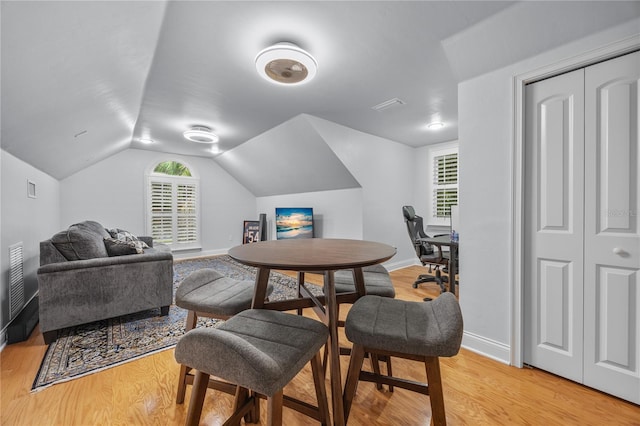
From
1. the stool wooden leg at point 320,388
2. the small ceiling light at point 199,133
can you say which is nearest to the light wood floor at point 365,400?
the stool wooden leg at point 320,388

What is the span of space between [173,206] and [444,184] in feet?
19.0

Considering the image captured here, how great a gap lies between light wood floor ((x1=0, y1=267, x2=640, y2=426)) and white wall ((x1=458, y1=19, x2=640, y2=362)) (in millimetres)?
305

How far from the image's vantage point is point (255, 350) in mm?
815

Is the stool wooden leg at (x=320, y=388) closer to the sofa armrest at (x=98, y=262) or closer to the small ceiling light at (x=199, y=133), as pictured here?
the sofa armrest at (x=98, y=262)

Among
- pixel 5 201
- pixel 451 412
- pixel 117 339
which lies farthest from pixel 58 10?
pixel 451 412

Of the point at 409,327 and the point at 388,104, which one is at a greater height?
the point at 388,104

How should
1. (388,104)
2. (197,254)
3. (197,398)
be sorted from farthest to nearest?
(197,254) < (388,104) < (197,398)

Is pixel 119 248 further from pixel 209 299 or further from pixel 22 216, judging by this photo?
pixel 209 299

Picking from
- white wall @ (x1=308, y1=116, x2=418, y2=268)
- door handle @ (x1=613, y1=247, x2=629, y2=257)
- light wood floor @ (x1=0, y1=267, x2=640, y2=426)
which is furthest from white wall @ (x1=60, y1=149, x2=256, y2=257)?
door handle @ (x1=613, y1=247, x2=629, y2=257)

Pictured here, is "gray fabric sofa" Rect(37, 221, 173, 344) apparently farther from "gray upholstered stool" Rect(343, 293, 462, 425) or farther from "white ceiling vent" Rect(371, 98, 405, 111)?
"white ceiling vent" Rect(371, 98, 405, 111)

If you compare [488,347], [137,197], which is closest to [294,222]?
[137,197]

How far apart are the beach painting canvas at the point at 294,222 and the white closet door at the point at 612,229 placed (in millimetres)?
3977

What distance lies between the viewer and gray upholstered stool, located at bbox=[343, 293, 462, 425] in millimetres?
1010

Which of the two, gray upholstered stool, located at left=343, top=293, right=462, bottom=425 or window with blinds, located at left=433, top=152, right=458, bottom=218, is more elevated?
window with blinds, located at left=433, top=152, right=458, bottom=218
